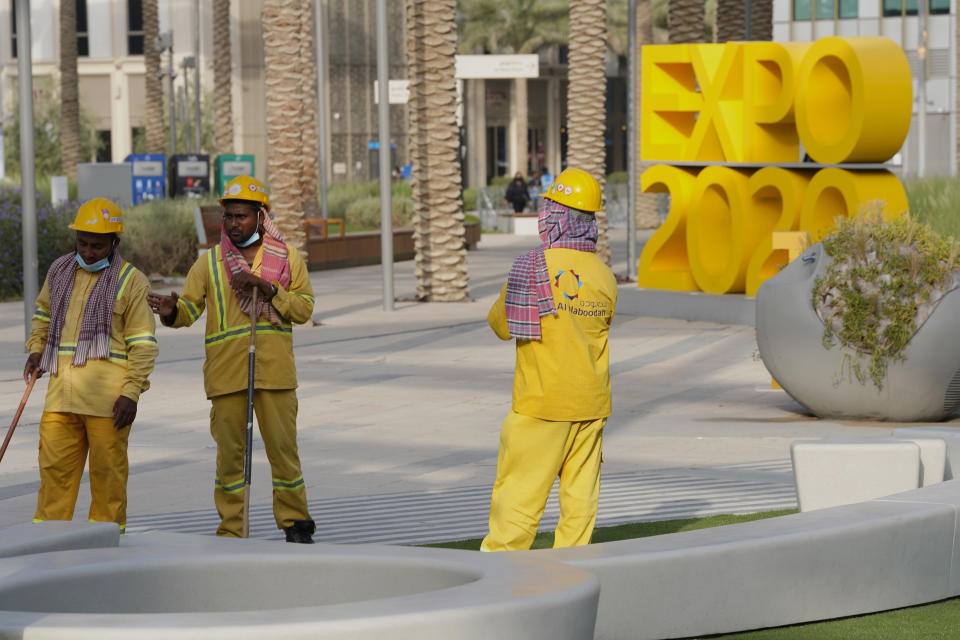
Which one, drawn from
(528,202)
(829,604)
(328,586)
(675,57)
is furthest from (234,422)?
(528,202)

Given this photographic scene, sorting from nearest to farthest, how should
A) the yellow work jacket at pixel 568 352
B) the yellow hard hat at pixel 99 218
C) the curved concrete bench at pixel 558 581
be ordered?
the curved concrete bench at pixel 558 581, the yellow work jacket at pixel 568 352, the yellow hard hat at pixel 99 218

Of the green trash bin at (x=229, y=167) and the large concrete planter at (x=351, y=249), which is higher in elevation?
the green trash bin at (x=229, y=167)

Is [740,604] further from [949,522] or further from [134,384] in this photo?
[134,384]

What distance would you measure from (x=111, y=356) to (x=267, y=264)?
824 mm

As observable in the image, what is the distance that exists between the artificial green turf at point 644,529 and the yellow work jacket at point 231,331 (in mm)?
1221

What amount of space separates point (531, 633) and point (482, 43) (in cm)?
6555

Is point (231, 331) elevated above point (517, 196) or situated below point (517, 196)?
above

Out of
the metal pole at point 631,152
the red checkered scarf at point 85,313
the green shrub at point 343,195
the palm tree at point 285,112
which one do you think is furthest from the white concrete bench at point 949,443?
the green shrub at point 343,195

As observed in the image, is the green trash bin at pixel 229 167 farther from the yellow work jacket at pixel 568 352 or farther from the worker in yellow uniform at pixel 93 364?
the yellow work jacket at pixel 568 352

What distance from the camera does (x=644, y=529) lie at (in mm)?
8312

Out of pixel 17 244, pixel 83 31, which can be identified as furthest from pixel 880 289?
pixel 83 31

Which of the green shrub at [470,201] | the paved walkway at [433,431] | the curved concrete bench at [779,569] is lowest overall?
the green shrub at [470,201]

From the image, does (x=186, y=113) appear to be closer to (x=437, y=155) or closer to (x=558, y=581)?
(x=437, y=155)

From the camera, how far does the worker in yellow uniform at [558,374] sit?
6586 mm
